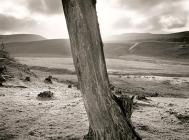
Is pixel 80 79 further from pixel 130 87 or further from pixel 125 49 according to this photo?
pixel 125 49

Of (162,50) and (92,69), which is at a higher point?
(162,50)

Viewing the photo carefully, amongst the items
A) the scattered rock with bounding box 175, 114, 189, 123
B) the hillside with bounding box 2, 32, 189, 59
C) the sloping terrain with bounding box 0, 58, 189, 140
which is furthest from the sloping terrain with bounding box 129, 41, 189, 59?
the scattered rock with bounding box 175, 114, 189, 123

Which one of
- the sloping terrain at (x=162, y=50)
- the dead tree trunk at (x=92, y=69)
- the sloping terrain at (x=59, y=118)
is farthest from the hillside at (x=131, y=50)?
the dead tree trunk at (x=92, y=69)

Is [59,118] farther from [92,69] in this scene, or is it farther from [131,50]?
[131,50]

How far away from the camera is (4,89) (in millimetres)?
7762

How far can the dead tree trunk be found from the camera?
292 centimetres

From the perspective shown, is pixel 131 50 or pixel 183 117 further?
pixel 131 50

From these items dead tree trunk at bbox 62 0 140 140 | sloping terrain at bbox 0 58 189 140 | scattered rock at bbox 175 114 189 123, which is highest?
dead tree trunk at bbox 62 0 140 140

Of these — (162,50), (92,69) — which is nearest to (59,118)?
(92,69)

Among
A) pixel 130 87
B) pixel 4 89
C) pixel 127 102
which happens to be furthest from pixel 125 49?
pixel 127 102

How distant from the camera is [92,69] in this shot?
9.65 ft

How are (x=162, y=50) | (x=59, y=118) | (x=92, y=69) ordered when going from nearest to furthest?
(x=92, y=69), (x=59, y=118), (x=162, y=50)

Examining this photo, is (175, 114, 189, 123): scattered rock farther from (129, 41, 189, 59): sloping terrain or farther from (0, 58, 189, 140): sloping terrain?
(129, 41, 189, 59): sloping terrain

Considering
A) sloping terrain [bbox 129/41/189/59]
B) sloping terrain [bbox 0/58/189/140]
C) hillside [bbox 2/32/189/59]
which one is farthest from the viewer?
hillside [bbox 2/32/189/59]
